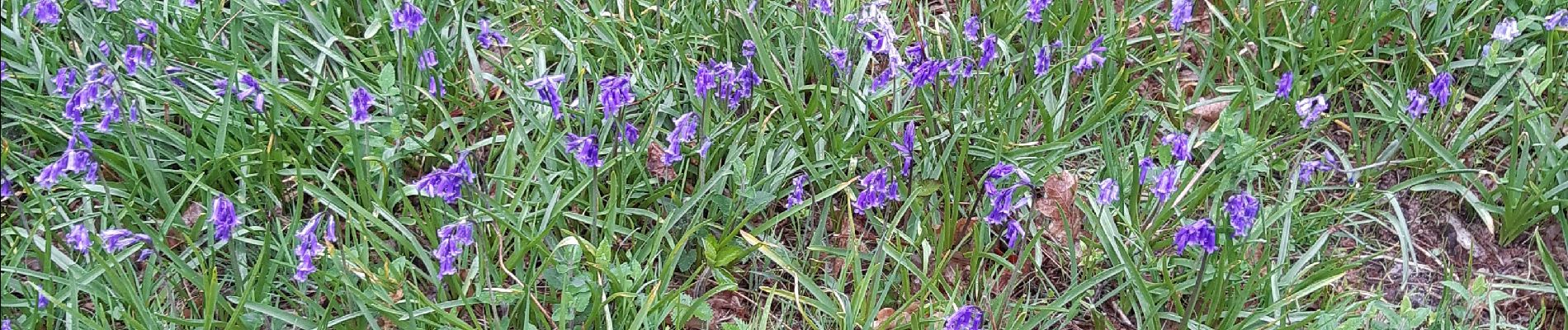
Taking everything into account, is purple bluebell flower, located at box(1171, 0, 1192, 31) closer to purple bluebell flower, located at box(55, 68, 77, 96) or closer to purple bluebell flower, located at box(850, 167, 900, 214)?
purple bluebell flower, located at box(850, 167, 900, 214)

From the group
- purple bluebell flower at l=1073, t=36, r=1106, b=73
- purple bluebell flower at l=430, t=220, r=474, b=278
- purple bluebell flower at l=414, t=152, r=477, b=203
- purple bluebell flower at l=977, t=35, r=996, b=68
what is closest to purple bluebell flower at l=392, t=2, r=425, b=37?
purple bluebell flower at l=414, t=152, r=477, b=203

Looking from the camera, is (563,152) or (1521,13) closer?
(563,152)

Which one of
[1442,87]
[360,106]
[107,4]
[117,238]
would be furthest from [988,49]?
[107,4]

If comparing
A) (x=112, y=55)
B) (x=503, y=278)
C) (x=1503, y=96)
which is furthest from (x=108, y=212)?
(x=1503, y=96)

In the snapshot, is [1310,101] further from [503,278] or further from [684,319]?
[503,278]

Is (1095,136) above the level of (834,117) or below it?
below

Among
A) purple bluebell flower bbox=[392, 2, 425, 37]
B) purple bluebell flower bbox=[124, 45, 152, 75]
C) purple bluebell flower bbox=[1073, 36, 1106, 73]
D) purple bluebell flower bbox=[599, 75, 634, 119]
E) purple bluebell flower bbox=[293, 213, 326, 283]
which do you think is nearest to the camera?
purple bluebell flower bbox=[293, 213, 326, 283]
